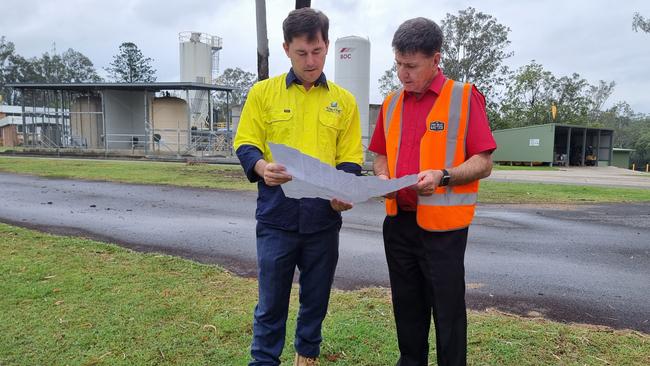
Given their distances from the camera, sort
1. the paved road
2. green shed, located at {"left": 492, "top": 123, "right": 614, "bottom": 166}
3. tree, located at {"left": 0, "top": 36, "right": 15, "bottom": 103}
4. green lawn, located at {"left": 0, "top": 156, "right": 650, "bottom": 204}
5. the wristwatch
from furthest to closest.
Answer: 1. tree, located at {"left": 0, "top": 36, "right": 15, "bottom": 103}
2. green shed, located at {"left": 492, "top": 123, "right": 614, "bottom": 166}
3. green lawn, located at {"left": 0, "top": 156, "right": 650, "bottom": 204}
4. the paved road
5. the wristwatch

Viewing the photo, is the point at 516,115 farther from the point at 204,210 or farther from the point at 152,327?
the point at 152,327

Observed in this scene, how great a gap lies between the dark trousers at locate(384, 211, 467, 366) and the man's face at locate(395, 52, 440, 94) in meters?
0.69

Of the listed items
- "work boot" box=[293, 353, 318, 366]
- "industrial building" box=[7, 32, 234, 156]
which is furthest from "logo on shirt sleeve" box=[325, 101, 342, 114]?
"industrial building" box=[7, 32, 234, 156]

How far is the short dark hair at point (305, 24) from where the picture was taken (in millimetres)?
2445

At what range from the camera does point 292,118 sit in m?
2.61

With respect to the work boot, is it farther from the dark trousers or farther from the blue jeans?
the dark trousers

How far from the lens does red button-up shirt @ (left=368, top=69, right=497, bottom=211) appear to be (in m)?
2.36

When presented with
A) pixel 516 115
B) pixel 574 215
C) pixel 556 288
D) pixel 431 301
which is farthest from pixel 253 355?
pixel 516 115

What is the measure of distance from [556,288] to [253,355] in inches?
139

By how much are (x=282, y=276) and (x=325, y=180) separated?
2.61 ft

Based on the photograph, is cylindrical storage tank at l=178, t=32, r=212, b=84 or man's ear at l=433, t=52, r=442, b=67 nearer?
man's ear at l=433, t=52, r=442, b=67

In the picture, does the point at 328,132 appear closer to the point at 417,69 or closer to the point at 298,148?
the point at 298,148

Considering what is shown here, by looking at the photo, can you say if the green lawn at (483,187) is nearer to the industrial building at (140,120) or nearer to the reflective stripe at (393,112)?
the reflective stripe at (393,112)

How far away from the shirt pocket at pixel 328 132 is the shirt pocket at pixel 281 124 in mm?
169
